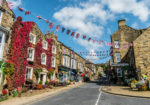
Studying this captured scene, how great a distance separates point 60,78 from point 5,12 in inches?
584

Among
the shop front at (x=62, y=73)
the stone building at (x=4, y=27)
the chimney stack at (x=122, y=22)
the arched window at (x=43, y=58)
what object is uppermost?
the chimney stack at (x=122, y=22)

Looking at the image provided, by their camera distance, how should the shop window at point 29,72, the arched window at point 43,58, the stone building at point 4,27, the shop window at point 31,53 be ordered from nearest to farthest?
the stone building at point 4,27
the shop window at point 29,72
the shop window at point 31,53
the arched window at point 43,58

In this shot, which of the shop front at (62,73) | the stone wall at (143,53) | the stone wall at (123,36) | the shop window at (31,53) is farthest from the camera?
the stone wall at (123,36)

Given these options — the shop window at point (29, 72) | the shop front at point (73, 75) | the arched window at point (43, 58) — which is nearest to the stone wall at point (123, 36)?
the shop front at point (73, 75)

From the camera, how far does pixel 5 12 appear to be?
1266 centimetres

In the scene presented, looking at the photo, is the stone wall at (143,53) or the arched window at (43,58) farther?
the arched window at (43,58)

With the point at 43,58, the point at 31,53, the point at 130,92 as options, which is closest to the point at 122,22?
the point at 130,92

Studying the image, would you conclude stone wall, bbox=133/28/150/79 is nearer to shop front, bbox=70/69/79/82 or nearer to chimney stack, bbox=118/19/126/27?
chimney stack, bbox=118/19/126/27

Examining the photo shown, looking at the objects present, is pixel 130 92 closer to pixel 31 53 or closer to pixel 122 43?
pixel 31 53

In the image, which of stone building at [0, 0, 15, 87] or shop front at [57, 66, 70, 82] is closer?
stone building at [0, 0, 15, 87]

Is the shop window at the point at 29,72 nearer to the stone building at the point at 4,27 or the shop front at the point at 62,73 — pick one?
the stone building at the point at 4,27

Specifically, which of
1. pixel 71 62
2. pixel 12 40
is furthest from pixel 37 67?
pixel 71 62

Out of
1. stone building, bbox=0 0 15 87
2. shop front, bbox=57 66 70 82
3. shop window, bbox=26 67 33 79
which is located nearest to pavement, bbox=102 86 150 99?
shop window, bbox=26 67 33 79

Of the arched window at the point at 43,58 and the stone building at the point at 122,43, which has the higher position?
the stone building at the point at 122,43
